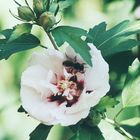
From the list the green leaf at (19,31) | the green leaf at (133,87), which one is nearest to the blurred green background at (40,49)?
the green leaf at (133,87)

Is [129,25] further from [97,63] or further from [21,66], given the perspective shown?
[21,66]

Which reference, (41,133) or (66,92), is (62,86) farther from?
(41,133)

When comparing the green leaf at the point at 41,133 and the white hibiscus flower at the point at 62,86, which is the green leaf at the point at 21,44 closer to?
the white hibiscus flower at the point at 62,86

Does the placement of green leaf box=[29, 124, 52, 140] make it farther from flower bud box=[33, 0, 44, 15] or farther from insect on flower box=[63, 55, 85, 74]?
flower bud box=[33, 0, 44, 15]

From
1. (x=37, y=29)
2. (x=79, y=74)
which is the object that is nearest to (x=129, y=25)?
(x=79, y=74)

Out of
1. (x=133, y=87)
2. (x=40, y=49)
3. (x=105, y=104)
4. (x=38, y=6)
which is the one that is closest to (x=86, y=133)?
(x=105, y=104)
